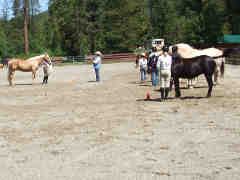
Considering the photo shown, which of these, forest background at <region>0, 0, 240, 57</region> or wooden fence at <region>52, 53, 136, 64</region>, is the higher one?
forest background at <region>0, 0, 240, 57</region>

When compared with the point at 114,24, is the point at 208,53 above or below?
below

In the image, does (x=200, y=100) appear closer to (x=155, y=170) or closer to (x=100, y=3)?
(x=155, y=170)

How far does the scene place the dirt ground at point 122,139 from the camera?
5863mm

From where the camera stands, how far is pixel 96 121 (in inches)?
400

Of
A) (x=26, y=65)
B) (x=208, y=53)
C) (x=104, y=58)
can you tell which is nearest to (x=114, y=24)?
(x=104, y=58)

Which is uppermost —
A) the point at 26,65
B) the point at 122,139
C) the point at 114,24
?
the point at 114,24

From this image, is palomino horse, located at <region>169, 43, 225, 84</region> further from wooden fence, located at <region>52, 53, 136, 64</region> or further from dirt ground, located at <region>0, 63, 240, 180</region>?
wooden fence, located at <region>52, 53, 136, 64</region>

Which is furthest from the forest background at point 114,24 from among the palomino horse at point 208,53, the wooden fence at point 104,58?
the palomino horse at point 208,53

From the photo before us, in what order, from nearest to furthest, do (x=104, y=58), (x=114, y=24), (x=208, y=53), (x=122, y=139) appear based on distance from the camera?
(x=122, y=139) → (x=208, y=53) → (x=104, y=58) → (x=114, y=24)

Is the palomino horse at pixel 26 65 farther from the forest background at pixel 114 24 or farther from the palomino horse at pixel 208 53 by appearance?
the forest background at pixel 114 24

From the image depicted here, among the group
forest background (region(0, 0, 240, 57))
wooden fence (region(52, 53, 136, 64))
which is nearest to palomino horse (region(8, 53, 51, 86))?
wooden fence (region(52, 53, 136, 64))

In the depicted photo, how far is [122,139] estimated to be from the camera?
801cm

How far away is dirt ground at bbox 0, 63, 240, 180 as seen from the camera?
231 inches

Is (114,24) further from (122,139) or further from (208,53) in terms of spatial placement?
(122,139)
